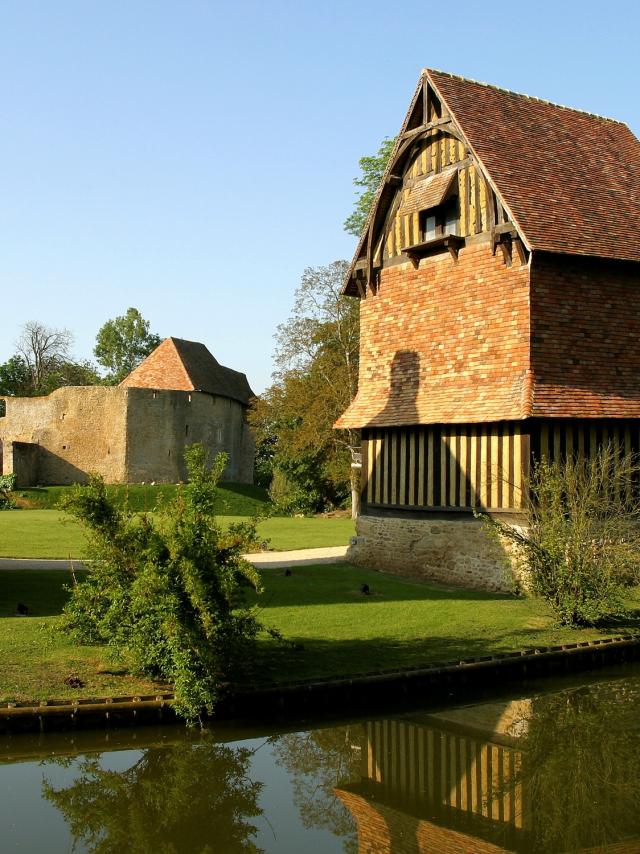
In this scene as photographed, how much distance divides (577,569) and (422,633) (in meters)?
2.36

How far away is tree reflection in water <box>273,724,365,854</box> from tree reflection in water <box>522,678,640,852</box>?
1473mm

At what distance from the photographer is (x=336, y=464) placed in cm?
3228

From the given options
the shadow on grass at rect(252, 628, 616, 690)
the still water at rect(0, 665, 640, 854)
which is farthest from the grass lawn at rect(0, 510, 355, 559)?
the still water at rect(0, 665, 640, 854)

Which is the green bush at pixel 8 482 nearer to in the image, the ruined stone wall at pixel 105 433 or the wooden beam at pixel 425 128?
the ruined stone wall at pixel 105 433

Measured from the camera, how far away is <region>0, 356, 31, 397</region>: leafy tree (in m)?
60.7

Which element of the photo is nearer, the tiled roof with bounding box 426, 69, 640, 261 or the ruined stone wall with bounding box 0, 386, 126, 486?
the tiled roof with bounding box 426, 69, 640, 261

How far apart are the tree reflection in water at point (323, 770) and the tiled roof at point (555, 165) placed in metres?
8.90

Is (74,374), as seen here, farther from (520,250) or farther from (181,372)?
(520,250)

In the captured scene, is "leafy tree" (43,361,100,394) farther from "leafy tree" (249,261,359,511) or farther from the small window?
the small window

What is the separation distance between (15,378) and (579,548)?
5494 cm

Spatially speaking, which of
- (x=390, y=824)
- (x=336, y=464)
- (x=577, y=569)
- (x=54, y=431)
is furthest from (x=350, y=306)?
(x=390, y=824)

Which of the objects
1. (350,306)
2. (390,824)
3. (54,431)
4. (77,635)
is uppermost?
(350,306)

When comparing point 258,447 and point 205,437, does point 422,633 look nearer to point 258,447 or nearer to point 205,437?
point 205,437

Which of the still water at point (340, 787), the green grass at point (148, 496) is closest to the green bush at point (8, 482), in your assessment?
the green grass at point (148, 496)
